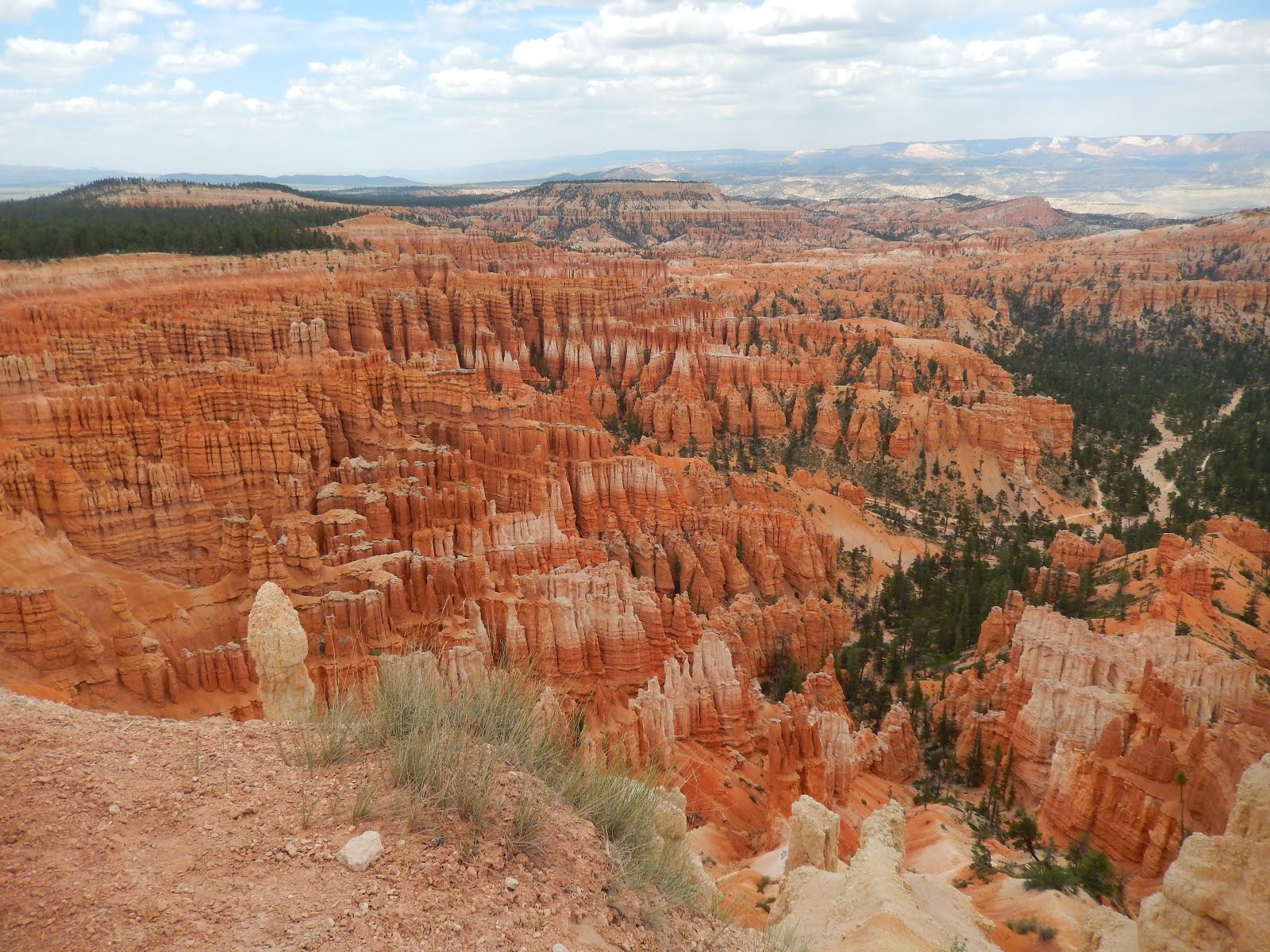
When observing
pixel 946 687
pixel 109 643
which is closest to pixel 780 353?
pixel 946 687

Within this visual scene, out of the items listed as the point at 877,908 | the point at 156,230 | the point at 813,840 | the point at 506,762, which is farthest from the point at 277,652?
the point at 156,230

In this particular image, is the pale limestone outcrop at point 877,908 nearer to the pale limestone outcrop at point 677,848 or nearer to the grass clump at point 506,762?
the pale limestone outcrop at point 677,848

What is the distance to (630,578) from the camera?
20250mm

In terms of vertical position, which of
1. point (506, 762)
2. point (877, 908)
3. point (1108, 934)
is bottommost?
point (1108, 934)

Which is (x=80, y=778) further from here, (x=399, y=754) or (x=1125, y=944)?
(x=1125, y=944)

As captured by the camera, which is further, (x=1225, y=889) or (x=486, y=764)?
(x=1225, y=889)

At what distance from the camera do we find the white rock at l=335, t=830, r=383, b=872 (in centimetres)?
426

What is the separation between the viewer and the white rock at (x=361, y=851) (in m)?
4.26

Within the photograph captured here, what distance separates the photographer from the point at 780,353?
53.8 metres

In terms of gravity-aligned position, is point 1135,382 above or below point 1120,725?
below

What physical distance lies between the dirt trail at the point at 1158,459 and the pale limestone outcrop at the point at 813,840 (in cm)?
3321

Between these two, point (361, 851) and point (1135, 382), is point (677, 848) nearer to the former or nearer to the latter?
Answer: point (361, 851)

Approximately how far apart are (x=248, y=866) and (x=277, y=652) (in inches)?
198

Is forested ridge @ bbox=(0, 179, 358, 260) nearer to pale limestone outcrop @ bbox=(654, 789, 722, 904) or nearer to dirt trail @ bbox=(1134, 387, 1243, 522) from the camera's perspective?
pale limestone outcrop @ bbox=(654, 789, 722, 904)
